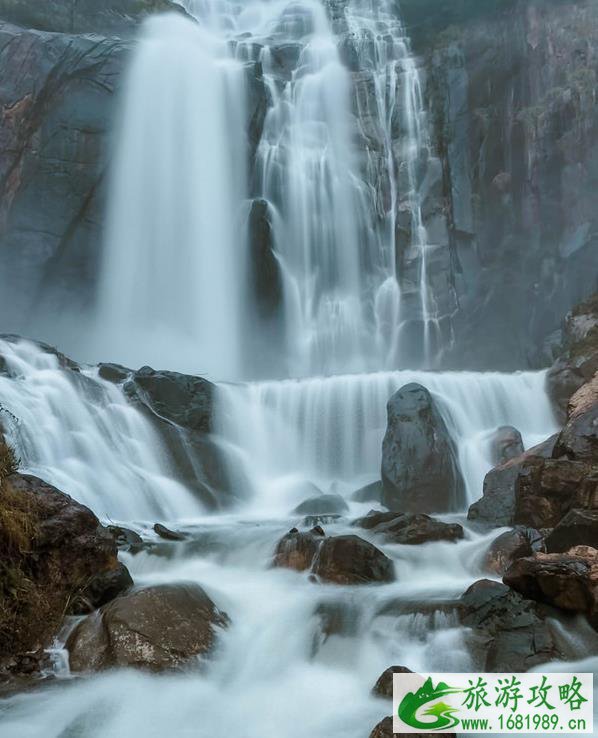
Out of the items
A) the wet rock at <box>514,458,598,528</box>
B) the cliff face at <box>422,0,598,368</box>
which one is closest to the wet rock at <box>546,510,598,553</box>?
the wet rock at <box>514,458,598,528</box>

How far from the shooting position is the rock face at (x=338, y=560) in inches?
332

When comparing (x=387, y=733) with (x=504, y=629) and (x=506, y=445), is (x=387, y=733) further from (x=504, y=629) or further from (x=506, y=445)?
(x=506, y=445)

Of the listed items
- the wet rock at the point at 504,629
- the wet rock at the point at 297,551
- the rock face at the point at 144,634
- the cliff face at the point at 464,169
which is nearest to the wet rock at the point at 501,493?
the wet rock at the point at 297,551

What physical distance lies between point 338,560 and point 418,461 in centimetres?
555

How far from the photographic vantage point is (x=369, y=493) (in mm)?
14641

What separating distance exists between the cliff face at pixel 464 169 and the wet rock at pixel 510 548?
1451 cm

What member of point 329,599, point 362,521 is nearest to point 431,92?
point 362,521

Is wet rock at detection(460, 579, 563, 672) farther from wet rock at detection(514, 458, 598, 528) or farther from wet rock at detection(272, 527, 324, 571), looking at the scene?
wet rock at detection(514, 458, 598, 528)

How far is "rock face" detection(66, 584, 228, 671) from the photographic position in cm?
638

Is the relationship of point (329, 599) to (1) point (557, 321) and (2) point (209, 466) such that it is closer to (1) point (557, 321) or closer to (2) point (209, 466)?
(2) point (209, 466)

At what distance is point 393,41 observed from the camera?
30.1 metres

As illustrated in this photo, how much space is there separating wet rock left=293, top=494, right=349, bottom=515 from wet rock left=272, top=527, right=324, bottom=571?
3.90 m

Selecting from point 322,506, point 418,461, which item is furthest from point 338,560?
point 418,461

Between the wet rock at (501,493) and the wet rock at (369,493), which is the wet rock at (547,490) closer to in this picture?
the wet rock at (501,493)
